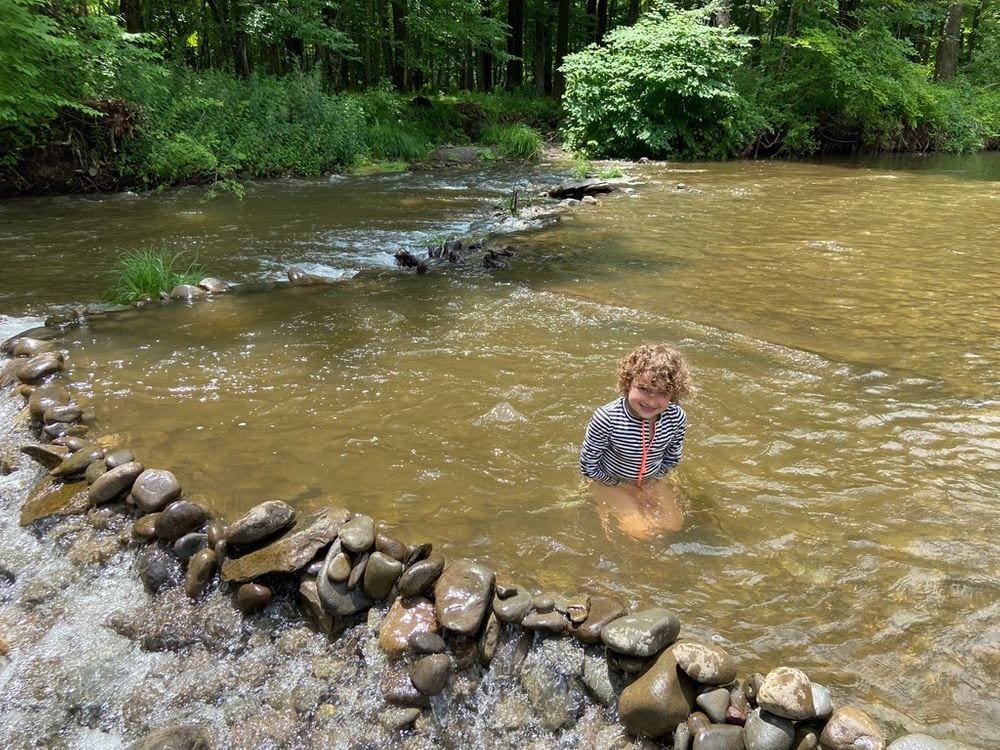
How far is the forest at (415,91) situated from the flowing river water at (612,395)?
3.56 meters

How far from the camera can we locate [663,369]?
11.8 ft

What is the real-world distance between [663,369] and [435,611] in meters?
1.68

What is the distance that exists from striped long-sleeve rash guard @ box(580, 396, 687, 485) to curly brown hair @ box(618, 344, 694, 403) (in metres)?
0.21

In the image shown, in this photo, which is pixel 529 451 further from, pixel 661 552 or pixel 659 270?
pixel 659 270

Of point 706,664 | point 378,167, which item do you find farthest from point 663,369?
point 378,167

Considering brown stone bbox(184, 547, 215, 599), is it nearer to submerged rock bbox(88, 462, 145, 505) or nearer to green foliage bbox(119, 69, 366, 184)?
submerged rock bbox(88, 462, 145, 505)

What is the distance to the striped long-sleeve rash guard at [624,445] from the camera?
3.86 metres

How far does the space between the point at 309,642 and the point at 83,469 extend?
2013mm

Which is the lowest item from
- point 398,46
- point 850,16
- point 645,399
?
point 645,399

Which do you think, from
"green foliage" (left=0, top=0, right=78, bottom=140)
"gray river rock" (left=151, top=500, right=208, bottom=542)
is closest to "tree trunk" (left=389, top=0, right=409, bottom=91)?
"green foliage" (left=0, top=0, right=78, bottom=140)

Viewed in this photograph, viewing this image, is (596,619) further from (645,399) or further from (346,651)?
(645,399)

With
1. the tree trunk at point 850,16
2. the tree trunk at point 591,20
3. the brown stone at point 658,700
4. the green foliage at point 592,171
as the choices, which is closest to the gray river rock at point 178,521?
the brown stone at point 658,700

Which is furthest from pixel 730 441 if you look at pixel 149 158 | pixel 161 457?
pixel 149 158

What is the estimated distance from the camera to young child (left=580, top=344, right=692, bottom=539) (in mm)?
3670
